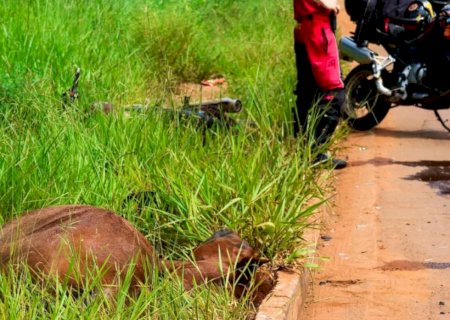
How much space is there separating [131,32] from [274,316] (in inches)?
239

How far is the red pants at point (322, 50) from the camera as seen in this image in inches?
334

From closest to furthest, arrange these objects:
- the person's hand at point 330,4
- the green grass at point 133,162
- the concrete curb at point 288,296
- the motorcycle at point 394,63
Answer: the green grass at point 133,162 → the concrete curb at point 288,296 → the person's hand at point 330,4 → the motorcycle at point 394,63

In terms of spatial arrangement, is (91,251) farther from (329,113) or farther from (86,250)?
(329,113)

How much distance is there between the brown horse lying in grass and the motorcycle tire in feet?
16.1

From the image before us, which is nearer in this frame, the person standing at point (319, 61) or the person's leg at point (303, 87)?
the person standing at point (319, 61)

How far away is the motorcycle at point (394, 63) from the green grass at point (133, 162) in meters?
0.76

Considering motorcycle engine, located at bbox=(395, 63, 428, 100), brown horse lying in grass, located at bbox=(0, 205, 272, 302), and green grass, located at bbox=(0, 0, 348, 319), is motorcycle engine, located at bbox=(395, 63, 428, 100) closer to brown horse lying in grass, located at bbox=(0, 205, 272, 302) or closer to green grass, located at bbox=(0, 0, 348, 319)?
green grass, located at bbox=(0, 0, 348, 319)

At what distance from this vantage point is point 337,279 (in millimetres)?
6578

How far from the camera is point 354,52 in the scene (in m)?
10.5

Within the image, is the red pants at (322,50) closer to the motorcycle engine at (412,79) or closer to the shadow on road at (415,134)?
the motorcycle engine at (412,79)

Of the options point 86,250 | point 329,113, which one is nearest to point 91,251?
point 86,250

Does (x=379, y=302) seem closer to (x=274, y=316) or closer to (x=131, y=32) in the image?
(x=274, y=316)

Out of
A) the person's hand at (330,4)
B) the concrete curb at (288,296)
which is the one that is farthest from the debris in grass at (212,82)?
the concrete curb at (288,296)

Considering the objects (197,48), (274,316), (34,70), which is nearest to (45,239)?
(274,316)
